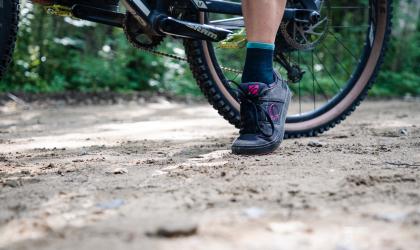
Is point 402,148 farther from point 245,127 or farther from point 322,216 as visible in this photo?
point 322,216

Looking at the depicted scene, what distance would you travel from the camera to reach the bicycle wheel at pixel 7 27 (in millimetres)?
1749

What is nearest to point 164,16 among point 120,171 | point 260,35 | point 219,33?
point 219,33

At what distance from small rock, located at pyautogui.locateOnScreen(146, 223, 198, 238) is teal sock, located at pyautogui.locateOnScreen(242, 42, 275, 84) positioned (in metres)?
1.00

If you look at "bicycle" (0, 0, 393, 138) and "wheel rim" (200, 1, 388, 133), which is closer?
"bicycle" (0, 0, 393, 138)

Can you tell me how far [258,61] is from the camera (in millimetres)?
1949

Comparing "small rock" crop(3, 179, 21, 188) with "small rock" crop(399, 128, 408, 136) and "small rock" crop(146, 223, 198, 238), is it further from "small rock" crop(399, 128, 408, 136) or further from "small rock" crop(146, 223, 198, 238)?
"small rock" crop(399, 128, 408, 136)

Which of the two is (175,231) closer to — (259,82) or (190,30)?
(259,82)

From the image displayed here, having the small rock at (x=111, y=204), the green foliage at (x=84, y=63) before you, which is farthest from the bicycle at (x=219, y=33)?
the green foliage at (x=84, y=63)

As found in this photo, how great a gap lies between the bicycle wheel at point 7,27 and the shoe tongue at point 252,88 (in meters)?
0.81

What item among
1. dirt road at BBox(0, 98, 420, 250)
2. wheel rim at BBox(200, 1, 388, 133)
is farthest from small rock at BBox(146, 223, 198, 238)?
wheel rim at BBox(200, 1, 388, 133)

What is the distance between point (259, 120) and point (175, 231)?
98cm

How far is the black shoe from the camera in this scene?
193 cm

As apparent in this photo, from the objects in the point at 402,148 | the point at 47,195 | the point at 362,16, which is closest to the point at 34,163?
the point at 47,195

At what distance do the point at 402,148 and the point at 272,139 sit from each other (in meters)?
0.53
